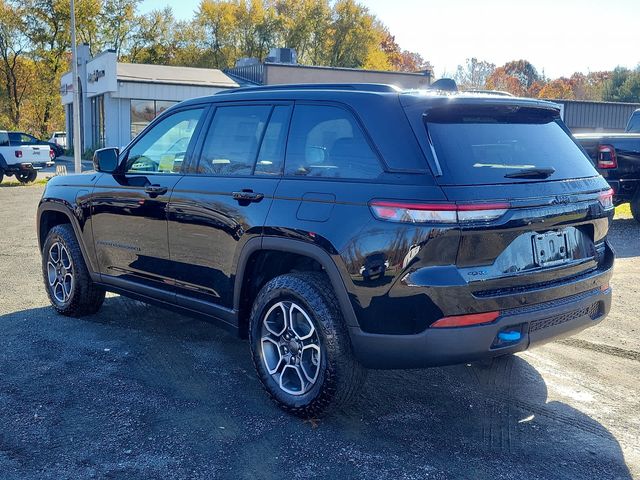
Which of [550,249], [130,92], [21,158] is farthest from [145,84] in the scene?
[550,249]

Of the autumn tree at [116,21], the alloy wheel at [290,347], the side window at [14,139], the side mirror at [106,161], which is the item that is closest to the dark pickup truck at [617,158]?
the side mirror at [106,161]

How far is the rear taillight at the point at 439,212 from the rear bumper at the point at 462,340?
20.3 inches

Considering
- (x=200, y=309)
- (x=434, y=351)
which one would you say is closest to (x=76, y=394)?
(x=200, y=309)

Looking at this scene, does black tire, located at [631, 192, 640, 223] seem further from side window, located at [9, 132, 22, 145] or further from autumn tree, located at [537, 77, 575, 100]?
autumn tree, located at [537, 77, 575, 100]

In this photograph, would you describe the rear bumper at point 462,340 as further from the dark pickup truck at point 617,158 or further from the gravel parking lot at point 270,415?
the dark pickup truck at point 617,158

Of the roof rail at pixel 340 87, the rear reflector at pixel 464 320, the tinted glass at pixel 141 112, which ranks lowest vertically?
the rear reflector at pixel 464 320

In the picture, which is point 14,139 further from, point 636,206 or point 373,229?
point 373,229

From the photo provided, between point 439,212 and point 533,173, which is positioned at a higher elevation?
point 533,173

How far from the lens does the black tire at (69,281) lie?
19.2 feet

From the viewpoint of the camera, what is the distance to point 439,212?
3330mm

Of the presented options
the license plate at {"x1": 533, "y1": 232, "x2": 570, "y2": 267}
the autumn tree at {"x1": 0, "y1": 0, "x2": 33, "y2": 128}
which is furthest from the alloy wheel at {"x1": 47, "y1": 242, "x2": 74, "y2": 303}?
the autumn tree at {"x1": 0, "y1": 0, "x2": 33, "y2": 128}

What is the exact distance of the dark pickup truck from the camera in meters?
10.6

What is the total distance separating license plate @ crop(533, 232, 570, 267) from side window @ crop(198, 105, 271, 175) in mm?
1750

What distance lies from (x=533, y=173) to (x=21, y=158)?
68.9 feet
